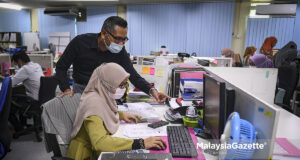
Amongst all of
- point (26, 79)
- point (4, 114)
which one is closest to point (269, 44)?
point (26, 79)

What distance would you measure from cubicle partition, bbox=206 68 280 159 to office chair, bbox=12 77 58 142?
242 centimetres

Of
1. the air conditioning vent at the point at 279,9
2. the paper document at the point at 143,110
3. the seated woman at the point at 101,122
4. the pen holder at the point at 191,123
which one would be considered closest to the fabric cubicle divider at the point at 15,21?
the paper document at the point at 143,110

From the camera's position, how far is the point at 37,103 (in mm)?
2822

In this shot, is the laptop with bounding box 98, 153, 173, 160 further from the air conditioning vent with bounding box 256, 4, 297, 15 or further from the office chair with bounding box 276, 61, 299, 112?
the air conditioning vent with bounding box 256, 4, 297, 15

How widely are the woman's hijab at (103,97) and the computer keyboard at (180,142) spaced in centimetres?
37

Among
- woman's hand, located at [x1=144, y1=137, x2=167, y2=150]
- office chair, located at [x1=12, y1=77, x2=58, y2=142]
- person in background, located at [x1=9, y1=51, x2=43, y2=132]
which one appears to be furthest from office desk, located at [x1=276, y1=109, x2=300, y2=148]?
person in background, located at [x1=9, y1=51, x2=43, y2=132]

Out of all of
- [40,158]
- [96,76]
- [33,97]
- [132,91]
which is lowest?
[40,158]

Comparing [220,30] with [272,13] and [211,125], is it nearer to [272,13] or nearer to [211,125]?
[272,13]

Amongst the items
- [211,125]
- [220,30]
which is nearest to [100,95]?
[211,125]

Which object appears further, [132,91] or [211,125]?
[132,91]

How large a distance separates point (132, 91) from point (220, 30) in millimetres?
5051

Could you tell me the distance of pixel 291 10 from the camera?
5.87 m

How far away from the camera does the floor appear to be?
2434 millimetres

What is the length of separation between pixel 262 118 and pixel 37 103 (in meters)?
2.84
